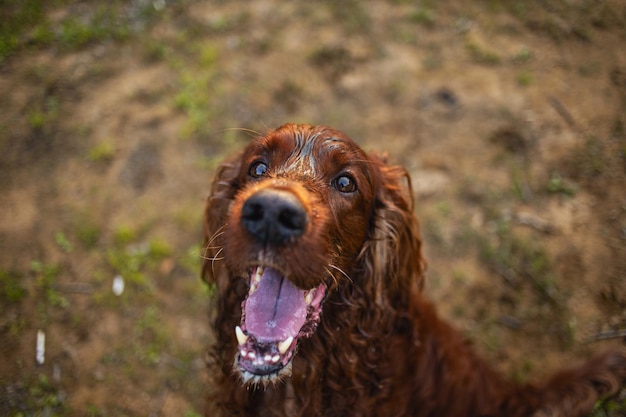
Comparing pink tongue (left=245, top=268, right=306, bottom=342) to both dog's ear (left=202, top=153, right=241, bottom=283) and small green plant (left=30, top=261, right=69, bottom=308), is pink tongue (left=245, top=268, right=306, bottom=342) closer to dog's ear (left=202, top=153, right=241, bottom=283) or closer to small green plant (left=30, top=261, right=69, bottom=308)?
dog's ear (left=202, top=153, right=241, bottom=283)

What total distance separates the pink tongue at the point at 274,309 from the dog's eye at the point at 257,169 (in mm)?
560

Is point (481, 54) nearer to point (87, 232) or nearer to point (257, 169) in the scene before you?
point (257, 169)

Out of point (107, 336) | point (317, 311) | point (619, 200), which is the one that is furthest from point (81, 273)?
point (619, 200)

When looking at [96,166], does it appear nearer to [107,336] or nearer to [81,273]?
[81,273]

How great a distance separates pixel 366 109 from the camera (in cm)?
509

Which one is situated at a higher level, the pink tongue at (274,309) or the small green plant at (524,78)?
the small green plant at (524,78)

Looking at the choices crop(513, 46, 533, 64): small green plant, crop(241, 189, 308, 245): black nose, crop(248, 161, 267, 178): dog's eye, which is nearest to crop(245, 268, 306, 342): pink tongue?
crop(241, 189, 308, 245): black nose

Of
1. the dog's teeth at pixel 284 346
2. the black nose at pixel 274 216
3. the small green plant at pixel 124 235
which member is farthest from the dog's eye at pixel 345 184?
the small green plant at pixel 124 235

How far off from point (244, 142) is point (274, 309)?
9.33 ft

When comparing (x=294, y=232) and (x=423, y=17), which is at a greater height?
(x=423, y=17)

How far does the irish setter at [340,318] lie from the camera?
231 cm

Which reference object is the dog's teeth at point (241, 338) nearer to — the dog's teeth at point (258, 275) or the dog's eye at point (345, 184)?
Answer: the dog's teeth at point (258, 275)

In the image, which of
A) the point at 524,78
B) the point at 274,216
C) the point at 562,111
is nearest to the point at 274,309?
the point at 274,216

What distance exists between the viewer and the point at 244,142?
493 centimetres
